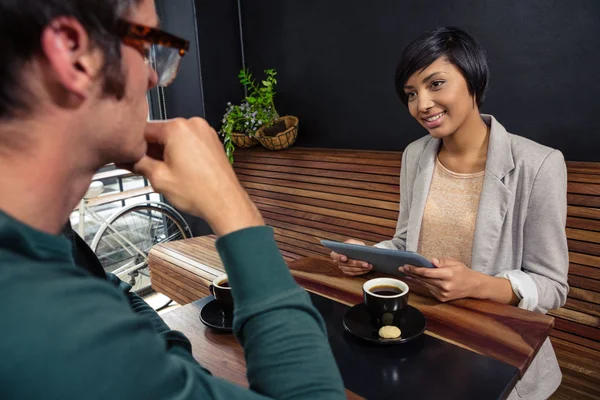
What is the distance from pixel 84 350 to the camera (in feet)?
1.33

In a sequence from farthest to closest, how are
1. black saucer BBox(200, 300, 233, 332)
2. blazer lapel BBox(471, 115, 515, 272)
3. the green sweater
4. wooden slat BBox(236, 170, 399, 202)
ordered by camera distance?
wooden slat BBox(236, 170, 399, 202), blazer lapel BBox(471, 115, 515, 272), black saucer BBox(200, 300, 233, 332), the green sweater

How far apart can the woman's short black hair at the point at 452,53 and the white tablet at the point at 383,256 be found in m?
0.81

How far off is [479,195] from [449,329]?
0.80 metres

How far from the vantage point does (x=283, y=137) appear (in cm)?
322

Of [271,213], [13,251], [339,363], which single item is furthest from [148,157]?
[271,213]

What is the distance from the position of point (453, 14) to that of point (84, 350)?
2.63 m

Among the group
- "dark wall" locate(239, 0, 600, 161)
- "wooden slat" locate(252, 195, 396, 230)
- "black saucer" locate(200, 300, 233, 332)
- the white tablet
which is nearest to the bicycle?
"wooden slat" locate(252, 195, 396, 230)

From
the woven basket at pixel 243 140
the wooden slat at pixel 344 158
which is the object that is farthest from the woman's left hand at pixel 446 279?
the woven basket at pixel 243 140

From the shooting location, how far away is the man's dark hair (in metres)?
0.46

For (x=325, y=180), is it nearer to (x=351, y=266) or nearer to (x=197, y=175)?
(x=351, y=266)

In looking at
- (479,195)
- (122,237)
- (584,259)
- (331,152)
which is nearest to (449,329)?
(479,195)

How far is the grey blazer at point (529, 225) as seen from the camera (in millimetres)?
1479

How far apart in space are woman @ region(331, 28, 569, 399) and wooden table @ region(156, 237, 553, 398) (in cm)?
13

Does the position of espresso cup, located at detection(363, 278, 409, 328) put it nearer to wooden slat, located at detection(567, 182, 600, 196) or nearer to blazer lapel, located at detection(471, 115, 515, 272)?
blazer lapel, located at detection(471, 115, 515, 272)
